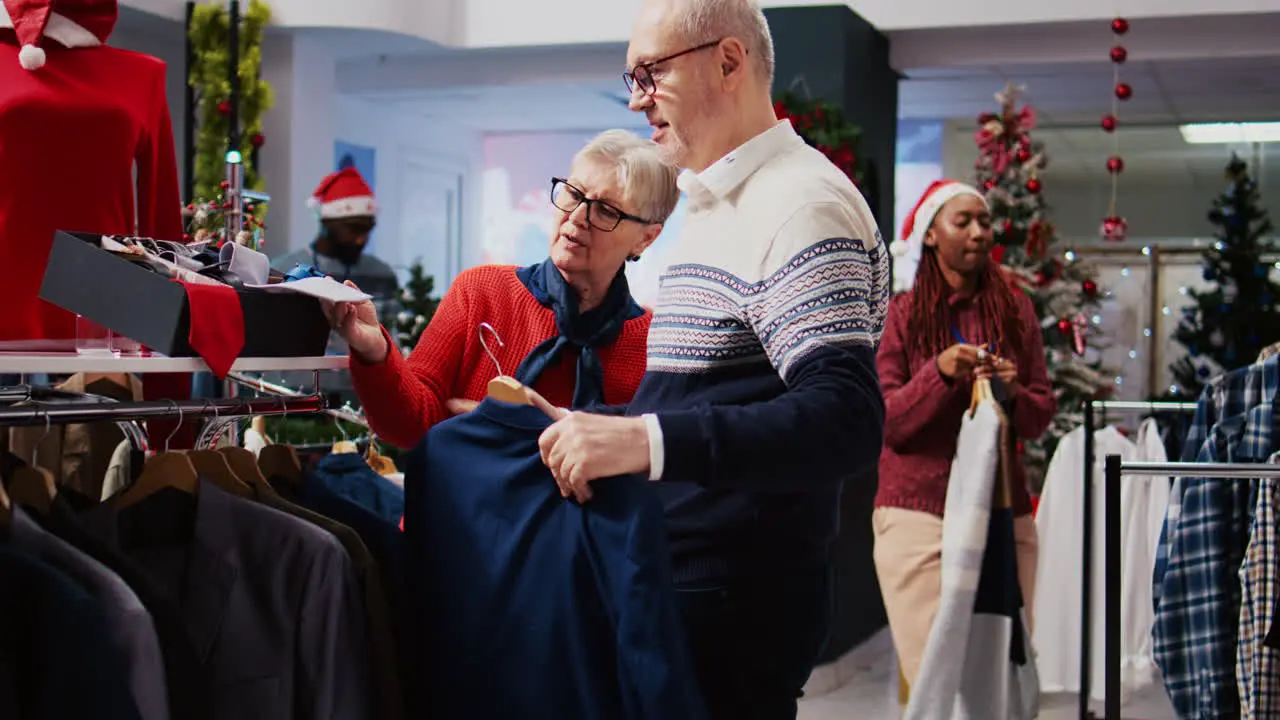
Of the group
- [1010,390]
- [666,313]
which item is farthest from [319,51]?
[666,313]

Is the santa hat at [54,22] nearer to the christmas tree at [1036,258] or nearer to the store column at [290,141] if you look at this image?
the store column at [290,141]

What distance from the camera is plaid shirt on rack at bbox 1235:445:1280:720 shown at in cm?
298

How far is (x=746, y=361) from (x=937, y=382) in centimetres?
241

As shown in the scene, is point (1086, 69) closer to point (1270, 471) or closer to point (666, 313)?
point (1270, 471)

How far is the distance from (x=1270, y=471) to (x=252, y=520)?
1.71 m

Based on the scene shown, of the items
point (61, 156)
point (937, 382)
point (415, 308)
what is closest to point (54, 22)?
point (61, 156)

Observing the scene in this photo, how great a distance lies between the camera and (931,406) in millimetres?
3930

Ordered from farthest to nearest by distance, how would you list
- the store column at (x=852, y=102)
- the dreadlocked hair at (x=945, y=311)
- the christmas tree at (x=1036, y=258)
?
1. the christmas tree at (x=1036, y=258)
2. the store column at (x=852, y=102)
3. the dreadlocked hair at (x=945, y=311)

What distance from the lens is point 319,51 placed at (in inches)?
311

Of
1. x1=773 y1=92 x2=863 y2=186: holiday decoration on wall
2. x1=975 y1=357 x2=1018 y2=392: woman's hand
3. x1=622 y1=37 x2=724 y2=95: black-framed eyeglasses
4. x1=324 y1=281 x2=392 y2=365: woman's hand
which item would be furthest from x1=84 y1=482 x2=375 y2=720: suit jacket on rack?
x1=773 y1=92 x2=863 y2=186: holiday decoration on wall

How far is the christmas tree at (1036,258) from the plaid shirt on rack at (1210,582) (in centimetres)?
357

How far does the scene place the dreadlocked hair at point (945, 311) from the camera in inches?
164

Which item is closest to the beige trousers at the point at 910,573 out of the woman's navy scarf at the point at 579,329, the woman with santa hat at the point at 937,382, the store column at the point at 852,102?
the woman with santa hat at the point at 937,382

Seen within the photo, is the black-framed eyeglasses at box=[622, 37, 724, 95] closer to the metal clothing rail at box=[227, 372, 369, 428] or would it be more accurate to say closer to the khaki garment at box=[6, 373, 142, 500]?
the metal clothing rail at box=[227, 372, 369, 428]
